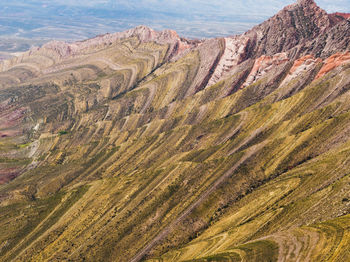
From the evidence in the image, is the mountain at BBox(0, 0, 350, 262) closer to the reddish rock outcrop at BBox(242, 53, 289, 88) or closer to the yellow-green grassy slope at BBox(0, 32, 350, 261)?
the yellow-green grassy slope at BBox(0, 32, 350, 261)

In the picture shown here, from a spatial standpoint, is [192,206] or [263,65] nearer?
[192,206]

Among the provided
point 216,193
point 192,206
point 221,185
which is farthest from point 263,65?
point 192,206

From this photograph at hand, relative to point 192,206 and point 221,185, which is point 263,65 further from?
point 192,206

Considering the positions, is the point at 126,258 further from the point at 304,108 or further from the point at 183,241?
the point at 304,108

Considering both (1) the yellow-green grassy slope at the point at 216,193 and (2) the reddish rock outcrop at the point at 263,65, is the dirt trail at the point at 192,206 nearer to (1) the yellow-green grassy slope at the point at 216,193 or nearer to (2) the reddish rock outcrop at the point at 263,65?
(1) the yellow-green grassy slope at the point at 216,193

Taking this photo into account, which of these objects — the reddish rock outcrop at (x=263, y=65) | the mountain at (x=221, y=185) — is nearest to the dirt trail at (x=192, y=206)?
the mountain at (x=221, y=185)

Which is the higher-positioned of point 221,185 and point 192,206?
point 221,185

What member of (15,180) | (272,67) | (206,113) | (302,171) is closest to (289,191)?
(302,171)

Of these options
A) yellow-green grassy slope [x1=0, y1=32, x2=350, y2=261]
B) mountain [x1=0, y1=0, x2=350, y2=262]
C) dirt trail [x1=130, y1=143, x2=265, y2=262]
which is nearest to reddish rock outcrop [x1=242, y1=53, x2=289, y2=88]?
mountain [x1=0, y1=0, x2=350, y2=262]
